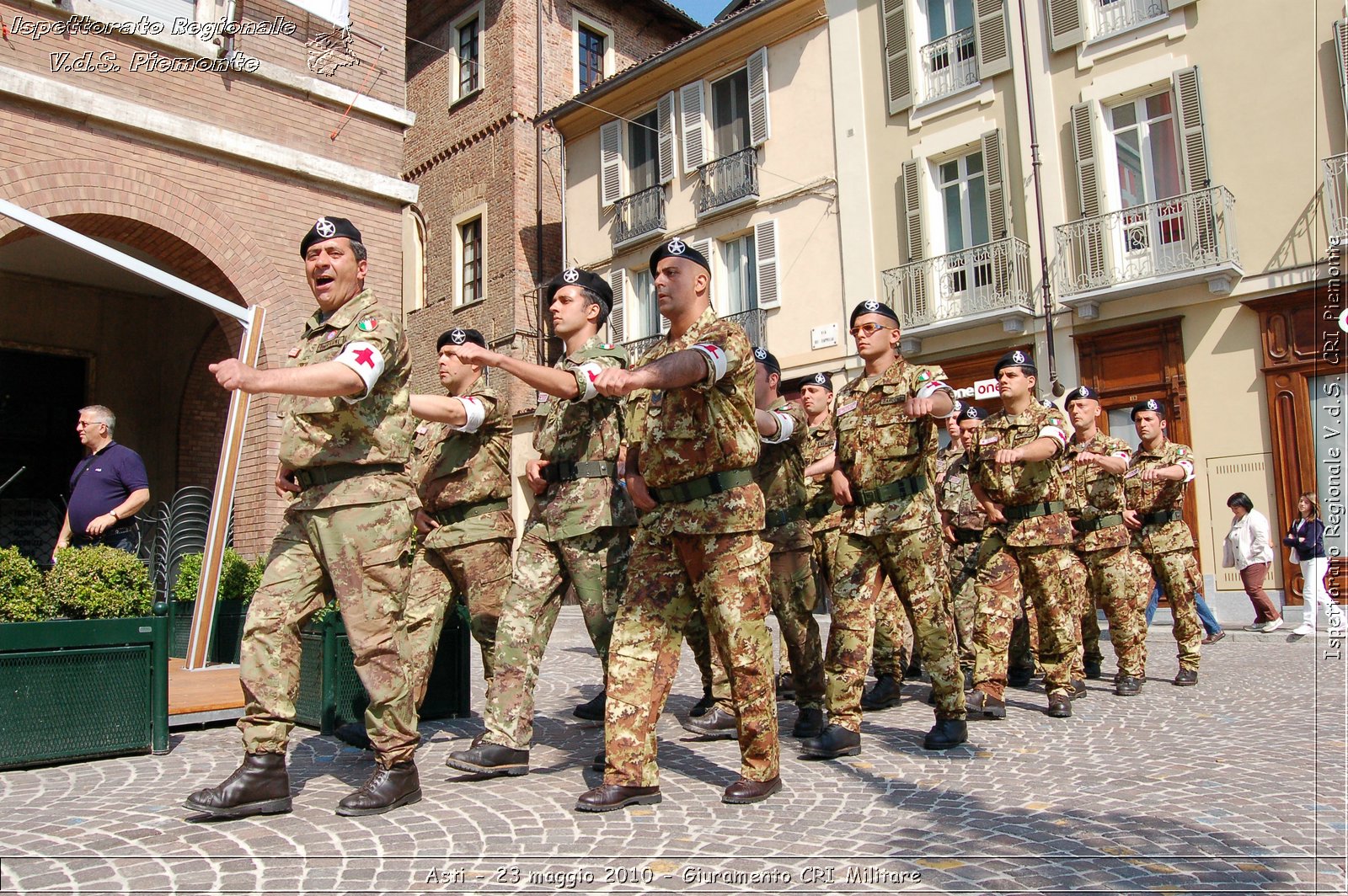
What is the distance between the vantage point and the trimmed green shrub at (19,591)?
5078 millimetres

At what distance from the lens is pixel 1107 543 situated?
25.4 ft

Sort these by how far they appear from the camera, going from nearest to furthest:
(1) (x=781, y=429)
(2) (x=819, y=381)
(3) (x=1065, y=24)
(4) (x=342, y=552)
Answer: (4) (x=342, y=552) → (1) (x=781, y=429) → (2) (x=819, y=381) → (3) (x=1065, y=24)

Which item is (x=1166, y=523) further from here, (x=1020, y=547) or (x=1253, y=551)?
(x=1253, y=551)

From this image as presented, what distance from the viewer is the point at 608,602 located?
510cm

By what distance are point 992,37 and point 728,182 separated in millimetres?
5920

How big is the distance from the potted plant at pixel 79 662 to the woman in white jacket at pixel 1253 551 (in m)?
12.3

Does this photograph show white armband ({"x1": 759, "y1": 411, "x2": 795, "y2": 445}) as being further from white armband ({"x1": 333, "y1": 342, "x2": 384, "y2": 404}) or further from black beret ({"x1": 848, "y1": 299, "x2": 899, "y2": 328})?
white armband ({"x1": 333, "y1": 342, "x2": 384, "y2": 404})

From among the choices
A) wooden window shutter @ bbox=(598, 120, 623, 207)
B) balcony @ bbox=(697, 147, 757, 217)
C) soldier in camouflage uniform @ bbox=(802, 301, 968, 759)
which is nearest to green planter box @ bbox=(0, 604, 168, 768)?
soldier in camouflage uniform @ bbox=(802, 301, 968, 759)

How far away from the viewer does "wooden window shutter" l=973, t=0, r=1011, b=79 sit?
17.8 m

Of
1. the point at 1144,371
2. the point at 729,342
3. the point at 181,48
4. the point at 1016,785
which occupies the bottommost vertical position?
the point at 1016,785

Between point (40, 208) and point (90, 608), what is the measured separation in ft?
17.3

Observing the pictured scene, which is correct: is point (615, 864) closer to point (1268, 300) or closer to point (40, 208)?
point (40, 208)

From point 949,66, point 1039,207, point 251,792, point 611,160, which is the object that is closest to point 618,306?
point 611,160

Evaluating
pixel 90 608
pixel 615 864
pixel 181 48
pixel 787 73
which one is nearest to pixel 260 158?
pixel 181 48
